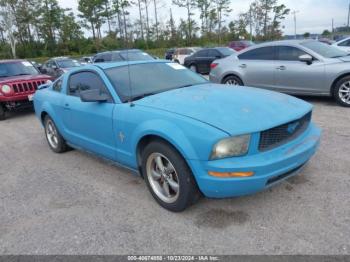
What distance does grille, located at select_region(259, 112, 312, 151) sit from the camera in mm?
2891

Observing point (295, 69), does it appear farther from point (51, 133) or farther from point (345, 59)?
point (51, 133)

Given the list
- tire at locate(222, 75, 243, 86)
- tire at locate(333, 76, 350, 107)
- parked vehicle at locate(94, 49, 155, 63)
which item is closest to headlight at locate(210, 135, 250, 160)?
tire at locate(333, 76, 350, 107)

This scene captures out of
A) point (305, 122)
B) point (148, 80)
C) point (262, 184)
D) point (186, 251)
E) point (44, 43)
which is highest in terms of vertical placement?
point (44, 43)

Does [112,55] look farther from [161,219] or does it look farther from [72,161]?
[161,219]

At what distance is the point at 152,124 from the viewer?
10.3ft

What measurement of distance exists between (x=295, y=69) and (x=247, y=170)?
539cm

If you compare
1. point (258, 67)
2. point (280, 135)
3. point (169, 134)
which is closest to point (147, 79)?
point (169, 134)

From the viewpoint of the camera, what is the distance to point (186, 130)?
2.87 metres

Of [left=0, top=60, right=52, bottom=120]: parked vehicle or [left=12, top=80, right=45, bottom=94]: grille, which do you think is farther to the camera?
[left=12, top=80, right=45, bottom=94]: grille

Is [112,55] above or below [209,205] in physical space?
above

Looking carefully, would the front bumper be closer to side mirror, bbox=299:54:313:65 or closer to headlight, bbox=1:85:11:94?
side mirror, bbox=299:54:313:65

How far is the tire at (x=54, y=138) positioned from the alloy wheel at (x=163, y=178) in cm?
242

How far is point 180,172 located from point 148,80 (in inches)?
59.7

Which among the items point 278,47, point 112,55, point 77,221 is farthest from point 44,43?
point 77,221
